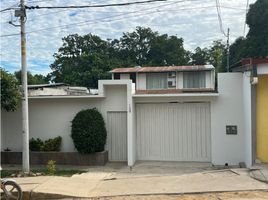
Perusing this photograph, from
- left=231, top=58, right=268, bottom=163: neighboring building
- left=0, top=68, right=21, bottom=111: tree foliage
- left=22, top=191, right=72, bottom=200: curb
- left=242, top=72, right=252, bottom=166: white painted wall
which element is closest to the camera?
left=22, top=191, right=72, bottom=200: curb

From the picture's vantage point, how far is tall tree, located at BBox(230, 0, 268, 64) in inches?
1332

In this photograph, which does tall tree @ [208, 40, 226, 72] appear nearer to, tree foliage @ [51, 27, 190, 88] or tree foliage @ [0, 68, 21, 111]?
tree foliage @ [51, 27, 190, 88]

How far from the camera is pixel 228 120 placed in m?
15.1

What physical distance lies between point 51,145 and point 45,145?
231mm

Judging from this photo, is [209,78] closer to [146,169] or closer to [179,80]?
[179,80]

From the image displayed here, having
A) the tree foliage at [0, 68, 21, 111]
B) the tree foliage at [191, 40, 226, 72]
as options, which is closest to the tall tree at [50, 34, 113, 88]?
the tree foliage at [191, 40, 226, 72]

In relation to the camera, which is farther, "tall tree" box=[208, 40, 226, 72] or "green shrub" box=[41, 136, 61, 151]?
"tall tree" box=[208, 40, 226, 72]

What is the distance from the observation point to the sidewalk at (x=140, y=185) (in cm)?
931

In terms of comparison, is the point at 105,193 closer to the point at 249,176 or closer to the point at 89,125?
the point at 249,176

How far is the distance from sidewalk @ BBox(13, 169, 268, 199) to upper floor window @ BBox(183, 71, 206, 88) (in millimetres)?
22200

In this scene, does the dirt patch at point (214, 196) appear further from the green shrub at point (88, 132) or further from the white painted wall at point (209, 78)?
the white painted wall at point (209, 78)

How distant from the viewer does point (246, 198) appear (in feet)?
27.9

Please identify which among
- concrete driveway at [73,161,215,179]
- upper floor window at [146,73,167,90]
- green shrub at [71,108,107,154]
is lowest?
concrete driveway at [73,161,215,179]

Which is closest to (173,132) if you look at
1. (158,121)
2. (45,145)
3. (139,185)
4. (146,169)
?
(158,121)
